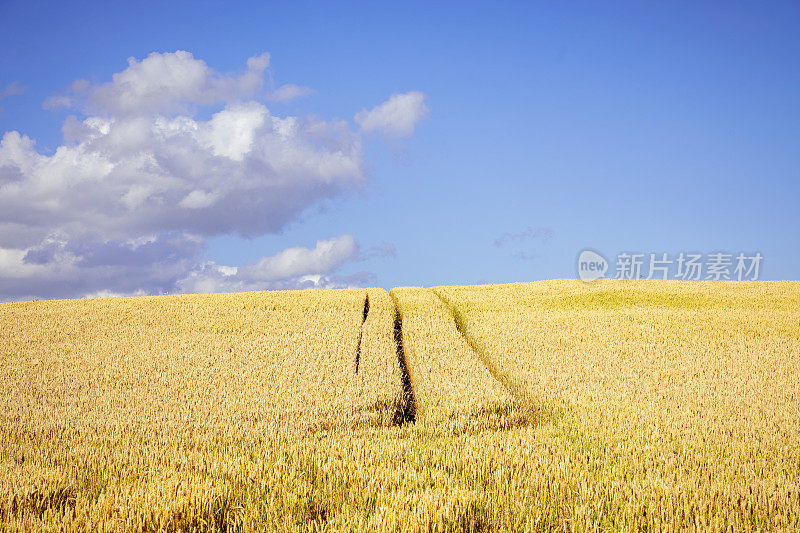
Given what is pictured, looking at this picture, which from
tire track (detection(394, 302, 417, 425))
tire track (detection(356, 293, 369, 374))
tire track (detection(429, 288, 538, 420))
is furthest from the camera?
tire track (detection(356, 293, 369, 374))

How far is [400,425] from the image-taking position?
944 cm

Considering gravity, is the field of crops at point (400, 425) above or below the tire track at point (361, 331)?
below

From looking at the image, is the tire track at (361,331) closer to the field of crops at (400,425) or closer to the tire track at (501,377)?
the field of crops at (400,425)

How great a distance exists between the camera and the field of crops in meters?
5.78

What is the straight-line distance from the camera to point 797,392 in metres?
11.6

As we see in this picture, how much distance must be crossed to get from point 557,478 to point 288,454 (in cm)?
384

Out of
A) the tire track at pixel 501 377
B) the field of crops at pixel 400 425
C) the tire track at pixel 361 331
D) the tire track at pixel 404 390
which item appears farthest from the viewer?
the tire track at pixel 361 331

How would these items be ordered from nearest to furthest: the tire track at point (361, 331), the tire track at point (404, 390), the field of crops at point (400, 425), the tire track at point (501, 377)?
the field of crops at point (400, 425) < the tire track at point (404, 390) < the tire track at point (501, 377) < the tire track at point (361, 331)

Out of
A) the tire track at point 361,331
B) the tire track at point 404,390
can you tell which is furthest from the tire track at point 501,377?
the tire track at point 361,331

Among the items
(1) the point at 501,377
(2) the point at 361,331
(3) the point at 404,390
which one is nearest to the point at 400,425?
(3) the point at 404,390

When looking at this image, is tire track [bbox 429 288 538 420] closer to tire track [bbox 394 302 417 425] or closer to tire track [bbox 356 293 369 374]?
tire track [bbox 394 302 417 425]

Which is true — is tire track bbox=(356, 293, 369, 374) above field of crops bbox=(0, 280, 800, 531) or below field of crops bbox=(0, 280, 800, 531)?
above

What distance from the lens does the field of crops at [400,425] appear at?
578cm

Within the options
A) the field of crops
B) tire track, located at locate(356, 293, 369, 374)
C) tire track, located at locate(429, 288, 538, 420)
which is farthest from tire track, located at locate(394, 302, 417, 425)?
tire track, located at locate(429, 288, 538, 420)
